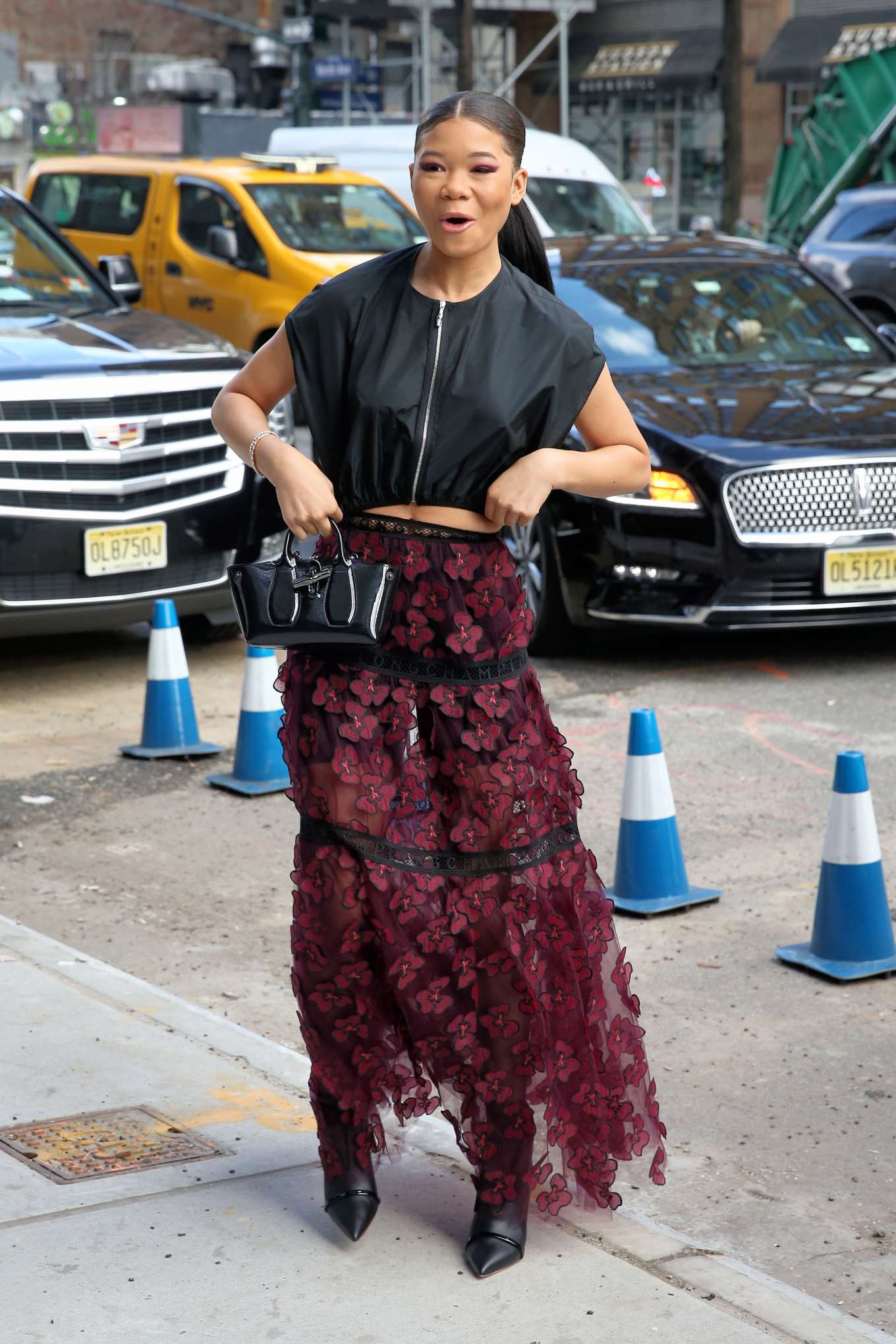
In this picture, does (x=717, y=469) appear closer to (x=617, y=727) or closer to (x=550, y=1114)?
(x=617, y=727)

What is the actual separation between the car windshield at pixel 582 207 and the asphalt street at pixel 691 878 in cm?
1099

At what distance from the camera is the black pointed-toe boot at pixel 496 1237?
3072 mm

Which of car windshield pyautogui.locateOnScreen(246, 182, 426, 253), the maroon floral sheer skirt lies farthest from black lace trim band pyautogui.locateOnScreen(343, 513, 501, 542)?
car windshield pyautogui.locateOnScreen(246, 182, 426, 253)

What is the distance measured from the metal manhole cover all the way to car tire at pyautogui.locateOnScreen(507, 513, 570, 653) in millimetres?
4878

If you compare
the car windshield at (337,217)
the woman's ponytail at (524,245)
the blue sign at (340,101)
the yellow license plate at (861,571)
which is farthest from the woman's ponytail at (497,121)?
the blue sign at (340,101)

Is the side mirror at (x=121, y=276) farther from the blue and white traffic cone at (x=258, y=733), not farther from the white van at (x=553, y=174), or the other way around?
the white van at (x=553, y=174)

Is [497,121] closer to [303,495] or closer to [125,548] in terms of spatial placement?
[303,495]

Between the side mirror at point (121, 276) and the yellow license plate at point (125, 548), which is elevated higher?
the side mirror at point (121, 276)

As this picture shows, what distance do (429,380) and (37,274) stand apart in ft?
21.4

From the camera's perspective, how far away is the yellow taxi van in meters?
14.8

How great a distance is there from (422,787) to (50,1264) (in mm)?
955

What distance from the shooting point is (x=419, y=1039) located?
3.10 meters

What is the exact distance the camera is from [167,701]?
6961 mm

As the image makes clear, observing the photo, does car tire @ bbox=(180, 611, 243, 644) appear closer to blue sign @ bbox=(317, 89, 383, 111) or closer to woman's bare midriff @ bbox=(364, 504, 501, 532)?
woman's bare midriff @ bbox=(364, 504, 501, 532)
